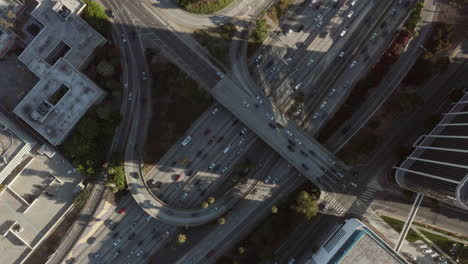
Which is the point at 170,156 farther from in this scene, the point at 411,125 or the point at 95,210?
the point at 411,125

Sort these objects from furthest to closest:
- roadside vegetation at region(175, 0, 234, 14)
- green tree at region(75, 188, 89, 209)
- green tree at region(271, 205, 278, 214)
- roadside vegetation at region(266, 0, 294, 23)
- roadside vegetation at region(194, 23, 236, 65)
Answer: roadside vegetation at region(266, 0, 294, 23)
roadside vegetation at region(194, 23, 236, 65)
green tree at region(75, 188, 89, 209)
roadside vegetation at region(175, 0, 234, 14)
green tree at region(271, 205, 278, 214)

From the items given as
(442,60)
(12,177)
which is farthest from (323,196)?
(12,177)

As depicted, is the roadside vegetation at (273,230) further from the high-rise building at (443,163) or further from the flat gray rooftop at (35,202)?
the flat gray rooftop at (35,202)

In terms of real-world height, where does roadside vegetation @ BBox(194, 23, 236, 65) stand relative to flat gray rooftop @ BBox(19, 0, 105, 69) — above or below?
above

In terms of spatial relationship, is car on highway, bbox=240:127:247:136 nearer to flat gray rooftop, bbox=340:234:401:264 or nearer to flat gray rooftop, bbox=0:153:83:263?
flat gray rooftop, bbox=340:234:401:264

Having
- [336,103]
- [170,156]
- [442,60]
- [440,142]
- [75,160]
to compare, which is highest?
[442,60]

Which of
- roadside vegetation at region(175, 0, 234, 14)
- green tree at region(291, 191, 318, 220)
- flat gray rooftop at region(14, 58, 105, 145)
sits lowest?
flat gray rooftop at region(14, 58, 105, 145)

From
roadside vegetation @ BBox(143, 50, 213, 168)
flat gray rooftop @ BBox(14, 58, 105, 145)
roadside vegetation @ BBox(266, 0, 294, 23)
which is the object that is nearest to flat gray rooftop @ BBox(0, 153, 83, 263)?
flat gray rooftop @ BBox(14, 58, 105, 145)
